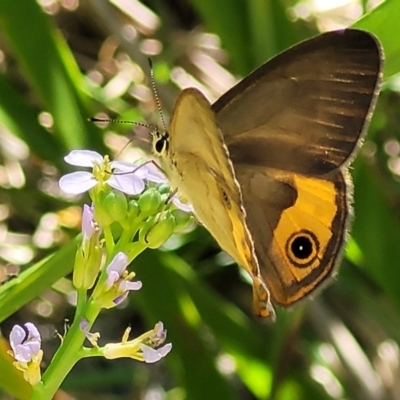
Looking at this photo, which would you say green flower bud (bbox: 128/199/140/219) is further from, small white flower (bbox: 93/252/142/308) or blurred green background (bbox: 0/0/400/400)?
blurred green background (bbox: 0/0/400/400)

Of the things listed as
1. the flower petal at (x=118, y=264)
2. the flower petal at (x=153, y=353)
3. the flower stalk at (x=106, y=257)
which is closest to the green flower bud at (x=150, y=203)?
the flower stalk at (x=106, y=257)

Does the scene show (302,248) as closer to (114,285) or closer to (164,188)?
(164,188)

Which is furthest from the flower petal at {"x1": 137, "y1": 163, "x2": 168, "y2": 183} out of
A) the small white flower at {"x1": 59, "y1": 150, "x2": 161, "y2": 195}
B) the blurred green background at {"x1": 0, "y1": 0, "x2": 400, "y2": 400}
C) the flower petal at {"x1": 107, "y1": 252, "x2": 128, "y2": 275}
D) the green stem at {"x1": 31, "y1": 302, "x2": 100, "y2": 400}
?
the blurred green background at {"x1": 0, "y1": 0, "x2": 400, "y2": 400}

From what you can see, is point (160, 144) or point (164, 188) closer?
point (164, 188)

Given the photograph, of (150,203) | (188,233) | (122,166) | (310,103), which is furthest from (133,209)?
(188,233)

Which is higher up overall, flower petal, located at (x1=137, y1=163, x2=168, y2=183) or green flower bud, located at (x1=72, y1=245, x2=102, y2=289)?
green flower bud, located at (x1=72, y1=245, x2=102, y2=289)
